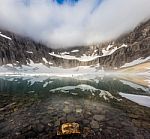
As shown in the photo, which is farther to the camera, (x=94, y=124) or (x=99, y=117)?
(x=99, y=117)

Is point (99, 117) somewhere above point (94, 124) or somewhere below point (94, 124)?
above

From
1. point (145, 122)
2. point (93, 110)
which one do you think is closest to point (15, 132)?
point (93, 110)

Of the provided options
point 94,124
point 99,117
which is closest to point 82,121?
point 94,124

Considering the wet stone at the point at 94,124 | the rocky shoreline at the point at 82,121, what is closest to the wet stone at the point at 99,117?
the rocky shoreline at the point at 82,121

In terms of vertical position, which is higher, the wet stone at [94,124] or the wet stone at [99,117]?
the wet stone at [99,117]

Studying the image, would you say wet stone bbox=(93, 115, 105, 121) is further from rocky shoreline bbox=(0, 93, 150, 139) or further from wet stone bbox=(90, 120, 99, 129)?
wet stone bbox=(90, 120, 99, 129)

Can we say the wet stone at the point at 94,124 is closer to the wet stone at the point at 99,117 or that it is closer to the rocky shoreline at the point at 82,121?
the rocky shoreline at the point at 82,121

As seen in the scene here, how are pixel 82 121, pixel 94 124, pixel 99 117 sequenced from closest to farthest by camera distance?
pixel 94 124
pixel 82 121
pixel 99 117

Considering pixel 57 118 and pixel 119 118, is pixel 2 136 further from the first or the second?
pixel 119 118

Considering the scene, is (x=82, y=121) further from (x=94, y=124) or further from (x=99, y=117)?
(x=99, y=117)

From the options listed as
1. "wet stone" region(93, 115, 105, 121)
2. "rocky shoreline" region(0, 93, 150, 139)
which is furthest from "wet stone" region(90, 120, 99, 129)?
"wet stone" region(93, 115, 105, 121)

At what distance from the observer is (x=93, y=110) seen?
832 inches

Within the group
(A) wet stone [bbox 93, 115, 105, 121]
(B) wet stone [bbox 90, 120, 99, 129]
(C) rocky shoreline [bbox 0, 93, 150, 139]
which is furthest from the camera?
(A) wet stone [bbox 93, 115, 105, 121]

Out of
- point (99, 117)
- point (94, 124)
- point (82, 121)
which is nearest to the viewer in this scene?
point (94, 124)
